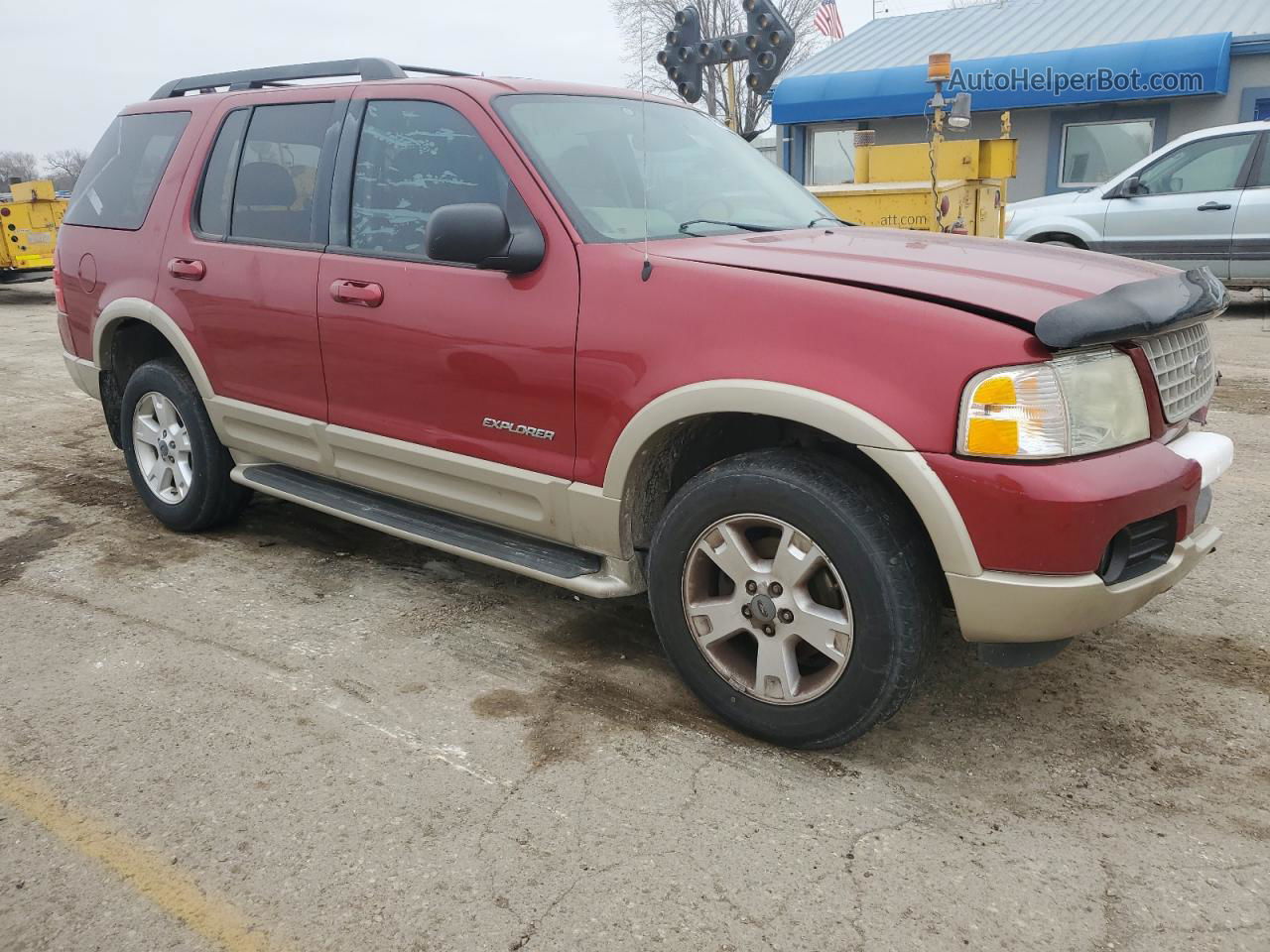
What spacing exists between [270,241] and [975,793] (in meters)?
3.17

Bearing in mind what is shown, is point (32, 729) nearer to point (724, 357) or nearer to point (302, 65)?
point (724, 357)

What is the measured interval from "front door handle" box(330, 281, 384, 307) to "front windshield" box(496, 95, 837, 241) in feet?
2.41

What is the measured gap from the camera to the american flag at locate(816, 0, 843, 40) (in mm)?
22500

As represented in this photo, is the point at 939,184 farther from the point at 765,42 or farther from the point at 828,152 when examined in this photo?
the point at 828,152

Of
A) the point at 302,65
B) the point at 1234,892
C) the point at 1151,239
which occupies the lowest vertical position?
the point at 1234,892

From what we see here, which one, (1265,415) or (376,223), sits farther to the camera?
(1265,415)

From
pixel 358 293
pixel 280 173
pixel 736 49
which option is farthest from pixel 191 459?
pixel 736 49

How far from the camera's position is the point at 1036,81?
17984mm

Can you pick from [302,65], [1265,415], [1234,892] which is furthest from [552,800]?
[1265,415]

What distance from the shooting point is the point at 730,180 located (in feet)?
12.7

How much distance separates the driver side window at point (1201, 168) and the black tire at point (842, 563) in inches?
386

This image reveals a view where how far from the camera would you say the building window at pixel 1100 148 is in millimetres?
18109

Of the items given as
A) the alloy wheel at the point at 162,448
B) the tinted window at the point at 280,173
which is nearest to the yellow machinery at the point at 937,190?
the tinted window at the point at 280,173

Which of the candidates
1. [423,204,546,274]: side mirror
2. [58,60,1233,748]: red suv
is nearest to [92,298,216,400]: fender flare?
[58,60,1233,748]: red suv
